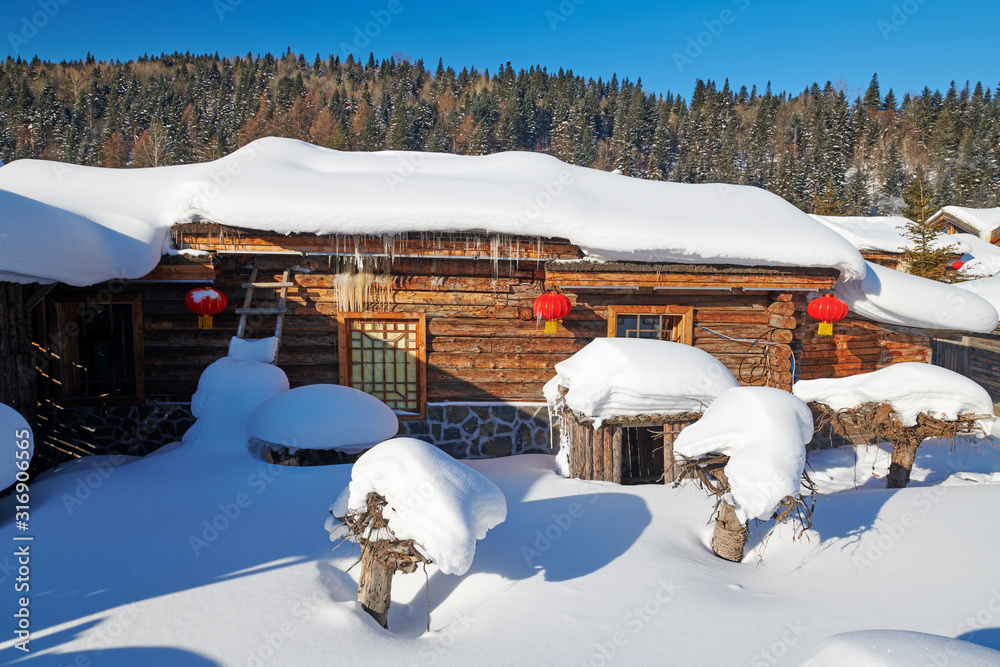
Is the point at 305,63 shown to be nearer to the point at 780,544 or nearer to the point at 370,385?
the point at 370,385

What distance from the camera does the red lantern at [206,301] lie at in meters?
6.95

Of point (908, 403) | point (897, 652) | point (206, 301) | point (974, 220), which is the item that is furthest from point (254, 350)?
point (974, 220)

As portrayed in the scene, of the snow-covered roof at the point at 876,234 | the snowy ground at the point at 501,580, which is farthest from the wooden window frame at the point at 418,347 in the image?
the snow-covered roof at the point at 876,234

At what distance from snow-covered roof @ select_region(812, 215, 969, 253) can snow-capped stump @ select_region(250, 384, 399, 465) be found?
16.3 m

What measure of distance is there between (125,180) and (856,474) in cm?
1261

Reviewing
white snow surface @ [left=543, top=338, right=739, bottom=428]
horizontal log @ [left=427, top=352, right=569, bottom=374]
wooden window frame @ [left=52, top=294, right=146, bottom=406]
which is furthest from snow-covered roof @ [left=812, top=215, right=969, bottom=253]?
wooden window frame @ [left=52, top=294, right=146, bottom=406]

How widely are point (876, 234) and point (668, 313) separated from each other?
58.8ft

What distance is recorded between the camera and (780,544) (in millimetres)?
4535

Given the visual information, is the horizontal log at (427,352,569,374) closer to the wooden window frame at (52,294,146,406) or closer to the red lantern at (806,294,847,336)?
the red lantern at (806,294,847,336)

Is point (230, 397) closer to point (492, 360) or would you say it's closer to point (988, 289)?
point (492, 360)

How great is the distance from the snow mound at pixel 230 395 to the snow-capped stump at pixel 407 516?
353cm

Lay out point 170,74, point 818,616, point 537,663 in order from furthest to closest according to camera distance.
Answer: point 170,74
point 818,616
point 537,663

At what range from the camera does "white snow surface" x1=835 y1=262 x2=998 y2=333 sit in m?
8.25

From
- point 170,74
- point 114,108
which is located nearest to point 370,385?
point 114,108
